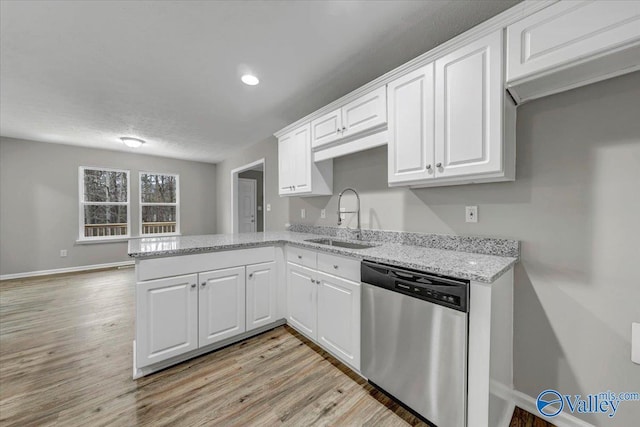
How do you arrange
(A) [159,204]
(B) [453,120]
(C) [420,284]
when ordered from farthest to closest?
(A) [159,204], (B) [453,120], (C) [420,284]

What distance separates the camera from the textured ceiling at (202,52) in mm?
1599

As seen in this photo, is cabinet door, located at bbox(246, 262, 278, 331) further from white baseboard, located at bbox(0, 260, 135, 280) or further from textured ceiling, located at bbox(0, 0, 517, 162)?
white baseboard, located at bbox(0, 260, 135, 280)

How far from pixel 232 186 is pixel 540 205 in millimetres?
5423

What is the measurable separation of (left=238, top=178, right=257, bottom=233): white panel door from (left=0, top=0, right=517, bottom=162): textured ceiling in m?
3.51

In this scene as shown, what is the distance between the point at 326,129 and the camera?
247cm

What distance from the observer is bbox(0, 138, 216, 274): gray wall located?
14.3ft

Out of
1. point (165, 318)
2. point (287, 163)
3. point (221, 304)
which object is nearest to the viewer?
point (165, 318)

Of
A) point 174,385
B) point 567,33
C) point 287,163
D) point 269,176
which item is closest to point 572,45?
point 567,33

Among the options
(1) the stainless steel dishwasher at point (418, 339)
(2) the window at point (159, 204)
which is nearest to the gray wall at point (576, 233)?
(1) the stainless steel dishwasher at point (418, 339)

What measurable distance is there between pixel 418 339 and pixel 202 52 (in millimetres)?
2570

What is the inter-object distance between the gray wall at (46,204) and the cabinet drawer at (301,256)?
16.0ft

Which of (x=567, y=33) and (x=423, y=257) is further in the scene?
(x=423, y=257)

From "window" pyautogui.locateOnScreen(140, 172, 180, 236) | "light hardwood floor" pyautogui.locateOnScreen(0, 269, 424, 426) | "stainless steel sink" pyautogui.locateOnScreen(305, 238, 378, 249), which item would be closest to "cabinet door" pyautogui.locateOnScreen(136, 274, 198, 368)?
"light hardwood floor" pyautogui.locateOnScreen(0, 269, 424, 426)
